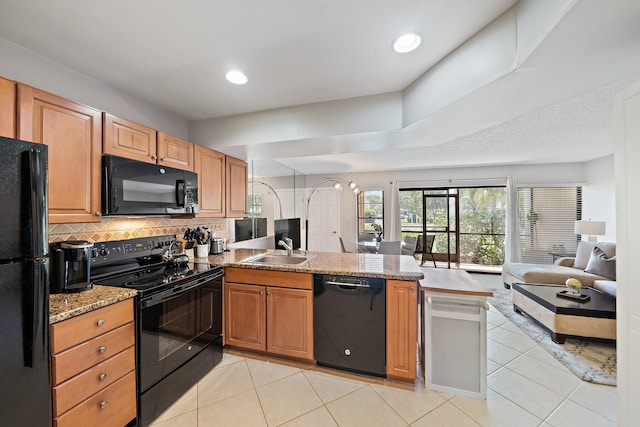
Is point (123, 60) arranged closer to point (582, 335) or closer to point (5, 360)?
point (5, 360)

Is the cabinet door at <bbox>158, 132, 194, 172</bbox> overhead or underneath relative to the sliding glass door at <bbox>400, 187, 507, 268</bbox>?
overhead

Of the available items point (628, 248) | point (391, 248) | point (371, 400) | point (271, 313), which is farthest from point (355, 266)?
point (391, 248)

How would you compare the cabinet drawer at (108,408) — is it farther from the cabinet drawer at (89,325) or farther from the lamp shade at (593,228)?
the lamp shade at (593,228)

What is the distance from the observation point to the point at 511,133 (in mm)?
3361

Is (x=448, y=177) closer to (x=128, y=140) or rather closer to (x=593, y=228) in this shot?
(x=593, y=228)

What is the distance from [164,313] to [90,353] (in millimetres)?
428

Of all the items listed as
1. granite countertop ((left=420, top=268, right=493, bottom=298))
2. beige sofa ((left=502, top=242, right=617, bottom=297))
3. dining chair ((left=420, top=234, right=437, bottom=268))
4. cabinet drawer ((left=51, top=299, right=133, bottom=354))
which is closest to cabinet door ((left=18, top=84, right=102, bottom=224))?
cabinet drawer ((left=51, top=299, right=133, bottom=354))

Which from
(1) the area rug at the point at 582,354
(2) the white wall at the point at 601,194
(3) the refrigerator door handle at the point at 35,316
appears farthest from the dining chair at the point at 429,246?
(3) the refrigerator door handle at the point at 35,316

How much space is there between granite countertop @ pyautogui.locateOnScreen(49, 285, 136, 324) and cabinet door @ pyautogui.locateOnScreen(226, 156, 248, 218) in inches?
60.4

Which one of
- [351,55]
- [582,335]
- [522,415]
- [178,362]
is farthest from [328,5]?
[582,335]

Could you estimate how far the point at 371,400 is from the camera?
186 centimetres

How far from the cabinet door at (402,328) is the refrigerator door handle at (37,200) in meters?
2.00

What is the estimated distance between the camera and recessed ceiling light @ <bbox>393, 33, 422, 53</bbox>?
5.10 feet

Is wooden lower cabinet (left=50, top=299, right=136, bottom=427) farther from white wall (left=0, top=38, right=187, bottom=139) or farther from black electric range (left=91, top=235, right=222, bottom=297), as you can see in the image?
white wall (left=0, top=38, right=187, bottom=139)
